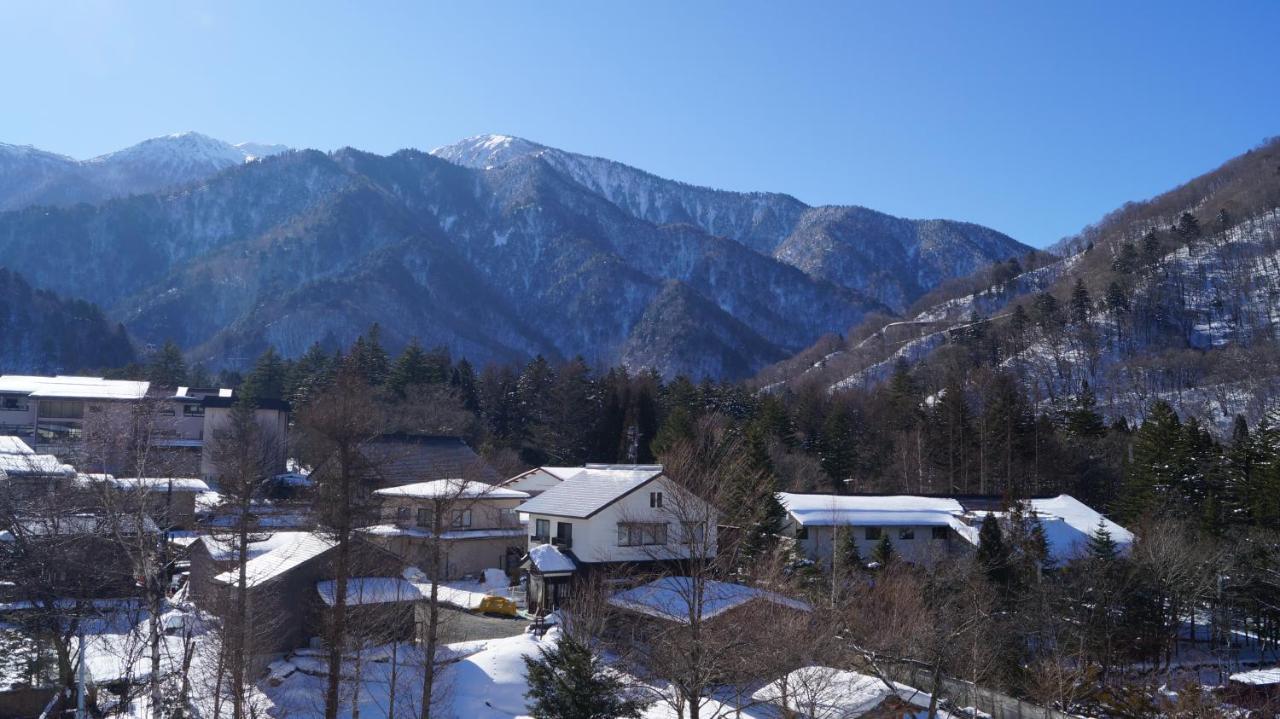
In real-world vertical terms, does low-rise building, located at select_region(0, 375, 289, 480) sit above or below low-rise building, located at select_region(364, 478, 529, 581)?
above

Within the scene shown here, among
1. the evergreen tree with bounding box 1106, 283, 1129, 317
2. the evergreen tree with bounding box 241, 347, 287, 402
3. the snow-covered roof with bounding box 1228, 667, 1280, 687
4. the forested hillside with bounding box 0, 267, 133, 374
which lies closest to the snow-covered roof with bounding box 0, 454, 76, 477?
the evergreen tree with bounding box 241, 347, 287, 402

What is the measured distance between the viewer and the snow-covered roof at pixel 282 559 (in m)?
22.7

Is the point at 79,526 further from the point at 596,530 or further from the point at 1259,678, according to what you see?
the point at 1259,678

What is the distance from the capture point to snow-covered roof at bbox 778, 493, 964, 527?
125 feet

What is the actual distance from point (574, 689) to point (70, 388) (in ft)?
188

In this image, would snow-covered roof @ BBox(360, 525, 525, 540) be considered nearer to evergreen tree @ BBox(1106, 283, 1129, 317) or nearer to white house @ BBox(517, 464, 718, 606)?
white house @ BBox(517, 464, 718, 606)

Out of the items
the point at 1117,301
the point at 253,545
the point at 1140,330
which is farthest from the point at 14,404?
the point at 1117,301

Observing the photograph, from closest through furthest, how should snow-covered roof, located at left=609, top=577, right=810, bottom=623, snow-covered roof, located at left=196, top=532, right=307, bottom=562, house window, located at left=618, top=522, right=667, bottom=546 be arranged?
snow-covered roof, located at left=609, top=577, right=810, bottom=623
snow-covered roof, located at left=196, top=532, right=307, bottom=562
house window, located at left=618, top=522, right=667, bottom=546

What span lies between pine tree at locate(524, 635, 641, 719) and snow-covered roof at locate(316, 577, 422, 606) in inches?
318

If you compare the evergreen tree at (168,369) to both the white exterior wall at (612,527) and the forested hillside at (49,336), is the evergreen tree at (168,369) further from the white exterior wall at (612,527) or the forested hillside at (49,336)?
the white exterior wall at (612,527)

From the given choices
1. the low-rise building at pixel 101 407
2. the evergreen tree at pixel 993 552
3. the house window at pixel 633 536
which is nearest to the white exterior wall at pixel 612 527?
the house window at pixel 633 536

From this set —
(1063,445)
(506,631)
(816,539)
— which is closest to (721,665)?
(506,631)

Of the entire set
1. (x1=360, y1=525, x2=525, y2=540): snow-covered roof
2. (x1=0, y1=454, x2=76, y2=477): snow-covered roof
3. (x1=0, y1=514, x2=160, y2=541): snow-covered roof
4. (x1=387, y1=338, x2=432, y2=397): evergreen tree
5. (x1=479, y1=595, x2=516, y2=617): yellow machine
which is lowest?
(x1=479, y1=595, x2=516, y2=617): yellow machine

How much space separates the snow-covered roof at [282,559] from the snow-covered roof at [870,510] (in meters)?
20.1
